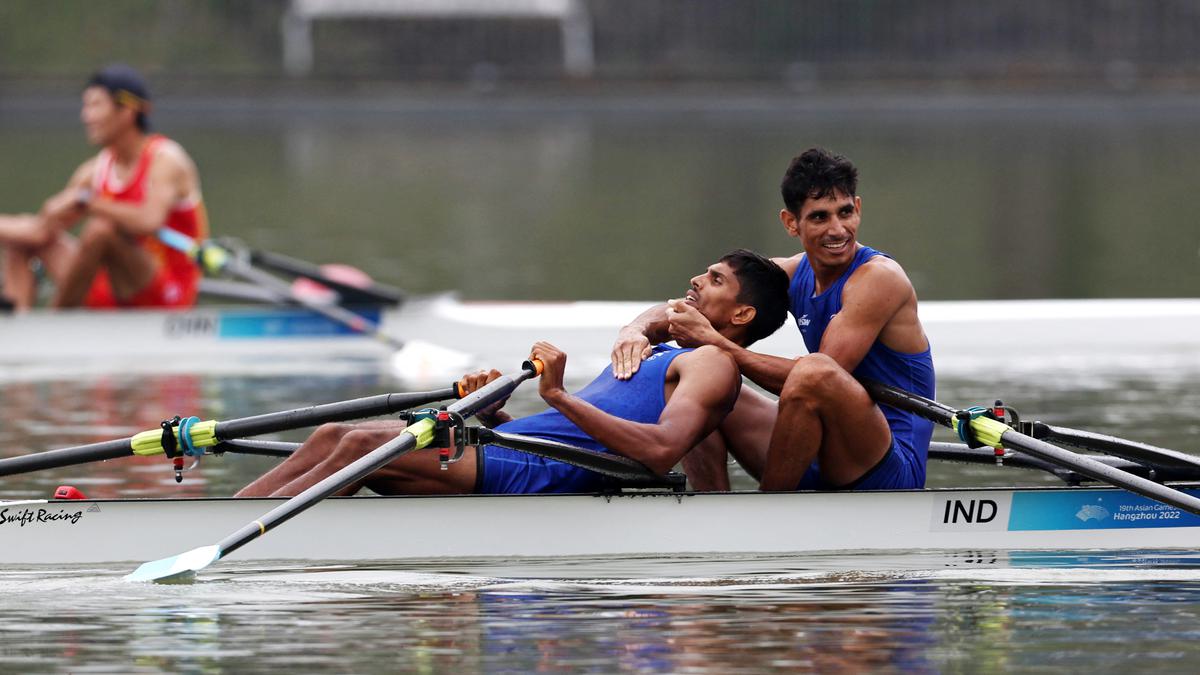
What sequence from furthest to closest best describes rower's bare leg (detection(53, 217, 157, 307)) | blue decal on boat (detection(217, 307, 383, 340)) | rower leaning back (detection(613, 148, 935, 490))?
blue decal on boat (detection(217, 307, 383, 340)), rower's bare leg (detection(53, 217, 157, 307)), rower leaning back (detection(613, 148, 935, 490))

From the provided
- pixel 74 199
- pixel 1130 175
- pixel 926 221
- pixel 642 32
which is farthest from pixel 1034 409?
pixel 642 32

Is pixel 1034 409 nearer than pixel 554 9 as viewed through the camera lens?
Yes

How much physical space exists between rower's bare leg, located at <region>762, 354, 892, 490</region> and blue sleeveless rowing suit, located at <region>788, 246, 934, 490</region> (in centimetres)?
8

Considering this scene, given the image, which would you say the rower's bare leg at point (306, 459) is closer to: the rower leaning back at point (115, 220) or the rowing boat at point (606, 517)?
the rowing boat at point (606, 517)

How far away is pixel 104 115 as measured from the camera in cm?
1407

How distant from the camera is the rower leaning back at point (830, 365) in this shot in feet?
25.6

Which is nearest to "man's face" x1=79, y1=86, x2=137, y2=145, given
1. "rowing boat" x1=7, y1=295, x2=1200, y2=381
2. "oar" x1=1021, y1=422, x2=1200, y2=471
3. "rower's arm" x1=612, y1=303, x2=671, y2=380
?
"rowing boat" x1=7, y1=295, x2=1200, y2=381

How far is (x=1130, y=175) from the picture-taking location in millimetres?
34312

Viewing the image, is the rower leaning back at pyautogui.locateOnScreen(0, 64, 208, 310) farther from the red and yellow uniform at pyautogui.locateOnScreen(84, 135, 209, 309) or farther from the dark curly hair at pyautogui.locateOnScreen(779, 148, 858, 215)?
the dark curly hair at pyautogui.locateOnScreen(779, 148, 858, 215)

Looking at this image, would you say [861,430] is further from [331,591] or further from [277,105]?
[277,105]

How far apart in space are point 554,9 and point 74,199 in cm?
3864

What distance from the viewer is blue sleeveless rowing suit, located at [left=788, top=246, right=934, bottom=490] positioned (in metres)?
8.04

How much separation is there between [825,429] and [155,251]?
7978mm

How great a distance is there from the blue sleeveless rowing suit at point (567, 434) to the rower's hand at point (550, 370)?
0.99ft
